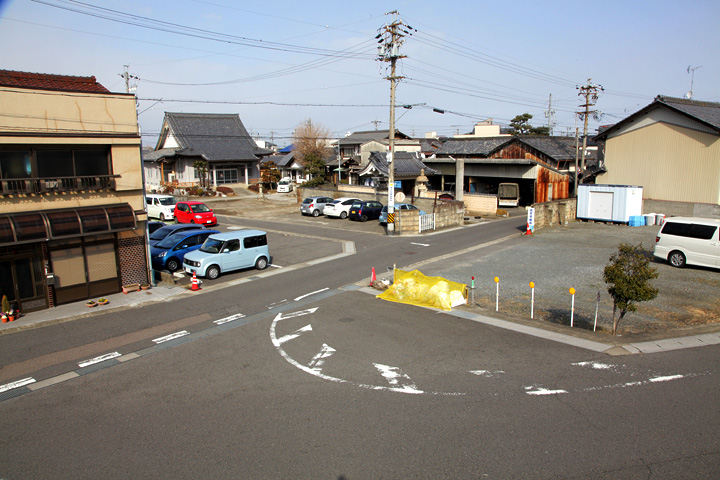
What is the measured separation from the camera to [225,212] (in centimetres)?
4238

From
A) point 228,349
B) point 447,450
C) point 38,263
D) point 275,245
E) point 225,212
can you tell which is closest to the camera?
point 447,450

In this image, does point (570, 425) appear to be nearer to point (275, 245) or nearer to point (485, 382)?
point (485, 382)

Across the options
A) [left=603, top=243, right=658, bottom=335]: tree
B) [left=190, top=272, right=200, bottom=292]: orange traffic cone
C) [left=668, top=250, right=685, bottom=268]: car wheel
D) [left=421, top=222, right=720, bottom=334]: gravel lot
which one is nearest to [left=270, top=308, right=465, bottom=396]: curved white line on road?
[left=603, top=243, right=658, bottom=335]: tree

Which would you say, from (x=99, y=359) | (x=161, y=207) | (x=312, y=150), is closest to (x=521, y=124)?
(x=312, y=150)

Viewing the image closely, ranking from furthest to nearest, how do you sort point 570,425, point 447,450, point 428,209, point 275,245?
point 428,209 → point 275,245 → point 570,425 → point 447,450

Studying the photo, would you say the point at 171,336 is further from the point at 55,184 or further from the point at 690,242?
the point at 690,242

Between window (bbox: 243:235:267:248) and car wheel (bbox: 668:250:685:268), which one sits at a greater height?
window (bbox: 243:235:267:248)

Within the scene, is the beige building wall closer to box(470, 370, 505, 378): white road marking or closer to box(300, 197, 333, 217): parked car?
box(300, 197, 333, 217): parked car

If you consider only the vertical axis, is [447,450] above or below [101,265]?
below

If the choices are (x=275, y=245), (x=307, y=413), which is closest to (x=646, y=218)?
(x=275, y=245)

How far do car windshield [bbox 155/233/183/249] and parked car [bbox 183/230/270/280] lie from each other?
245cm

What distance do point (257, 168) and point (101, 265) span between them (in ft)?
148

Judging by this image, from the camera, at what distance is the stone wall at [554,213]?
3244 cm

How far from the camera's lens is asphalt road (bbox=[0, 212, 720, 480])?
6660 mm
